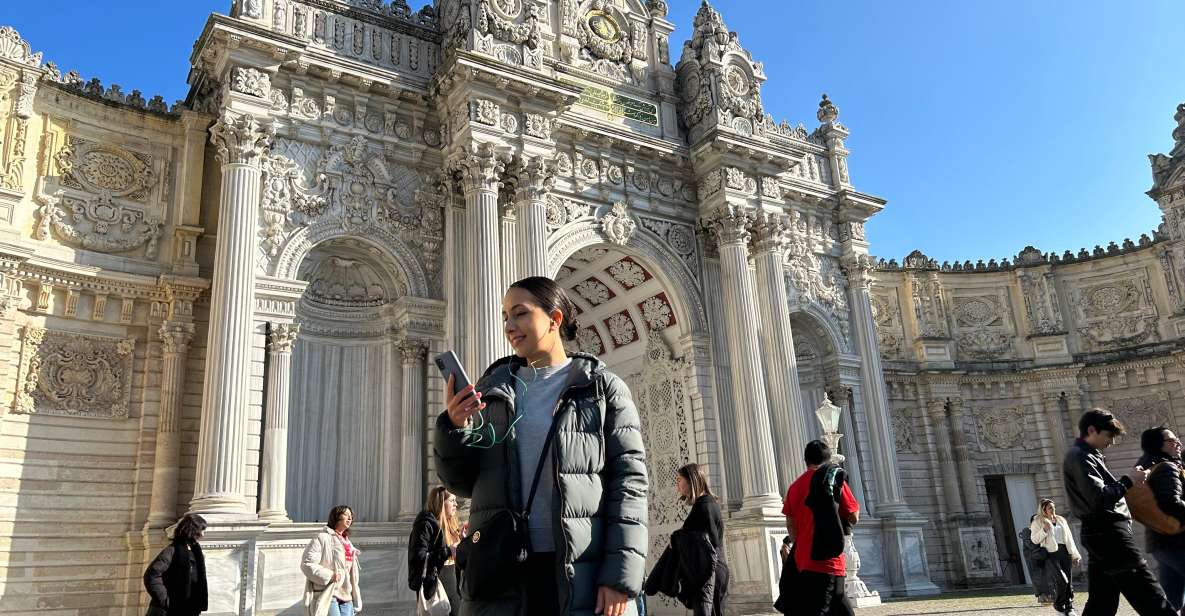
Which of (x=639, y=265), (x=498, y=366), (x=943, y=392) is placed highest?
(x=639, y=265)

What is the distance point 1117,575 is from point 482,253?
12067mm

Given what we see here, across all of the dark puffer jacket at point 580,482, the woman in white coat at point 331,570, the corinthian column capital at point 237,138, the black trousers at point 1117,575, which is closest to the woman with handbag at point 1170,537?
the black trousers at point 1117,575

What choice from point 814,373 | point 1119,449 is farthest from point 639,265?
point 1119,449

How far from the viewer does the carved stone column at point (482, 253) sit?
15742mm

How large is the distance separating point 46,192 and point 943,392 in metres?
25.0

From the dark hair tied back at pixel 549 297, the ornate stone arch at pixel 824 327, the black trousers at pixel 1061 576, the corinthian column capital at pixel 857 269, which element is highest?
the corinthian column capital at pixel 857 269

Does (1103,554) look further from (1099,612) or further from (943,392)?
(943,392)

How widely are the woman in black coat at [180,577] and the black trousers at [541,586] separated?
19.0 ft

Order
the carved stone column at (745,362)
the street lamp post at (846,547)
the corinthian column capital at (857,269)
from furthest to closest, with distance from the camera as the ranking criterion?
the corinthian column capital at (857,269), the carved stone column at (745,362), the street lamp post at (846,547)

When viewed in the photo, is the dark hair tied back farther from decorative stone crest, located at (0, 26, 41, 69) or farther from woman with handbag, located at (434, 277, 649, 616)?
decorative stone crest, located at (0, 26, 41, 69)

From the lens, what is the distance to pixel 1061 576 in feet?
43.0

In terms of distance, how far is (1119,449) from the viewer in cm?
2827

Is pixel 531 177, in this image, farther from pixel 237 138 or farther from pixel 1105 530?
pixel 1105 530

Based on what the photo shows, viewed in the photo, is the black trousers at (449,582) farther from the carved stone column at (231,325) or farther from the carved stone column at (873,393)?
the carved stone column at (873,393)
